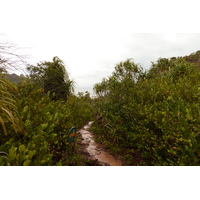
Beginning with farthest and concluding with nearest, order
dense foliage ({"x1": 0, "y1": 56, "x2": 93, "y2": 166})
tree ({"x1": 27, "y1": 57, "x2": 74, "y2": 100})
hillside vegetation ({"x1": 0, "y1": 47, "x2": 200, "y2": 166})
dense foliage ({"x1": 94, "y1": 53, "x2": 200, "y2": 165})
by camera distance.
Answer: tree ({"x1": 27, "y1": 57, "x2": 74, "y2": 100}) → dense foliage ({"x1": 94, "y1": 53, "x2": 200, "y2": 165}) → hillside vegetation ({"x1": 0, "y1": 47, "x2": 200, "y2": 166}) → dense foliage ({"x1": 0, "y1": 56, "x2": 93, "y2": 166})

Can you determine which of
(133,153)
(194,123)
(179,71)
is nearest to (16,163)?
(194,123)

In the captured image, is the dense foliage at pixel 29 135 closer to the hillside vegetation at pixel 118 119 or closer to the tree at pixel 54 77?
the hillside vegetation at pixel 118 119

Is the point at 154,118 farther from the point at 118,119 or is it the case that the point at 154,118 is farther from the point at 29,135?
the point at 29,135

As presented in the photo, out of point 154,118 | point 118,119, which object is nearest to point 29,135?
point 154,118

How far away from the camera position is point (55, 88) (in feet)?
19.4

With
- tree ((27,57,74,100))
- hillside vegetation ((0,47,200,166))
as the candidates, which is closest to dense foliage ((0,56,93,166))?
hillside vegetation ((0,47,200,166))

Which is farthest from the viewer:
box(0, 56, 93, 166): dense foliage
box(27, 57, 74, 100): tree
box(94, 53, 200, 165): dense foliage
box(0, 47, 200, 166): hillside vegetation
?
box(27, 57, 74, 100): tree

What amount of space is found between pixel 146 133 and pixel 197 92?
177 cm

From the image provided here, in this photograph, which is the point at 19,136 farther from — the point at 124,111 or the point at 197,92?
the point at 197,92

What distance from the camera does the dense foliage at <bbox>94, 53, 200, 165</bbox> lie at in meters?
2.54

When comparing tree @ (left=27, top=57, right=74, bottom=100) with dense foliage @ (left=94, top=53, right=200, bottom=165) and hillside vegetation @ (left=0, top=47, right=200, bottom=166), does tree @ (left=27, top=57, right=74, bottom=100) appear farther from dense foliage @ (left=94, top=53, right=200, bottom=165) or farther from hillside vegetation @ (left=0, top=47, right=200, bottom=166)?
dense foliage @ (left=94, top=53, right=200, bottom=165)

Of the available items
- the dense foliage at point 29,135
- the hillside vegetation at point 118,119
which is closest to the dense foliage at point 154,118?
the hillside vegetation at point 118,119

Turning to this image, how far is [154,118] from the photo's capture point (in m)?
3.41

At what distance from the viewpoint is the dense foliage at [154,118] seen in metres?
2.54
